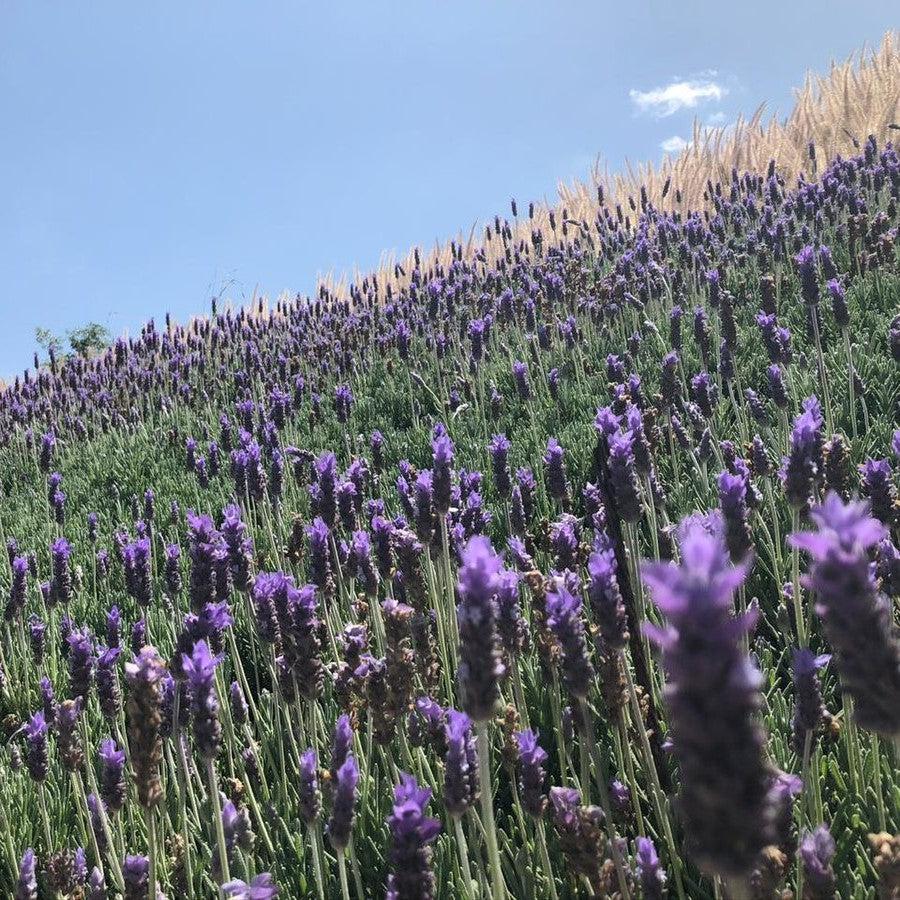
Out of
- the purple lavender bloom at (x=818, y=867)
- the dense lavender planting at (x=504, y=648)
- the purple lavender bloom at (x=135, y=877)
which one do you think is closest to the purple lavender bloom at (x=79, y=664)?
the dense lavender planting at (x=504, y=648)

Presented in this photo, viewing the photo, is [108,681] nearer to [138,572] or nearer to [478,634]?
[138,572]

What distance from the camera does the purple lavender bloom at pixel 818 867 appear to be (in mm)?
1268

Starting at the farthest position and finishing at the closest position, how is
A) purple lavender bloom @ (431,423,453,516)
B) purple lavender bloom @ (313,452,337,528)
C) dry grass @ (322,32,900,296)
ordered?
dry grass @ (322,32,900,296) → purple lavender bloom @ (313,452,337,528) → purple lavender bloom @ (431,423,453,516)

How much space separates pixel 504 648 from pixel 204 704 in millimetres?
674

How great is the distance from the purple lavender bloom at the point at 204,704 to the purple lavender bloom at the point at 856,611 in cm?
116

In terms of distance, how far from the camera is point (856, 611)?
37.7 inches

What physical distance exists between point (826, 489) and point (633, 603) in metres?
0.81

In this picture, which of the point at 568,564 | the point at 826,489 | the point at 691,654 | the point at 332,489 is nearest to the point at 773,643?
the point at 826,489

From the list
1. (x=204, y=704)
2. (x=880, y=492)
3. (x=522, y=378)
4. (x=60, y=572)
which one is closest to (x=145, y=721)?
(x=204, y=704)

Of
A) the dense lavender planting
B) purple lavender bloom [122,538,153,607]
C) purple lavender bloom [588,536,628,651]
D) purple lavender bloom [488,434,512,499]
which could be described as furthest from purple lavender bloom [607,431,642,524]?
purple lavender bloom [122,538,153,607]

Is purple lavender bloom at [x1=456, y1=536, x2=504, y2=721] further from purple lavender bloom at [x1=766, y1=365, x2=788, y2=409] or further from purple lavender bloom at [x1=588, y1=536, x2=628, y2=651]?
purple lavender bloom at [x1=766, y1=365, x2=788, y2=409]

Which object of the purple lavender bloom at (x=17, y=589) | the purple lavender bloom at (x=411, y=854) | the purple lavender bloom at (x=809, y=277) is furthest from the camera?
the purple lavender bloom at (x=809, y=277)

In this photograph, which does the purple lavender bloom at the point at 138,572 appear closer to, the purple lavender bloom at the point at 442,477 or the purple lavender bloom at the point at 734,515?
the purple lavender bloom at the point at 442,477

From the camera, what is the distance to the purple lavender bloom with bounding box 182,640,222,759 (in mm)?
1649
